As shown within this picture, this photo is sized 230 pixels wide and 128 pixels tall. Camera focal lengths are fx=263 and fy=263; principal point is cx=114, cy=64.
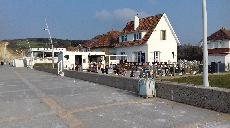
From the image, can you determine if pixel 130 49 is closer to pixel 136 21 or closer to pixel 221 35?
pixel 136 21

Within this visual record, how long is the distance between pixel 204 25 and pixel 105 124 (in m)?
5.14

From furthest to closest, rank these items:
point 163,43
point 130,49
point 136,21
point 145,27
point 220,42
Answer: point 220,42, point 136,21, point 130,49, point 145,27, point 163,43

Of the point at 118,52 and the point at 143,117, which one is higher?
the point at 118,52

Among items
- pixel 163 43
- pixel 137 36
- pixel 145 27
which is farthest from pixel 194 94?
pixel 145 27

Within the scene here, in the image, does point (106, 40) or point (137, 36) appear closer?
point (137, 36)

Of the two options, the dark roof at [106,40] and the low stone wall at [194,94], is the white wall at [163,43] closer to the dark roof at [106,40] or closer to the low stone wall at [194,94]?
the dark roof at [106,40]

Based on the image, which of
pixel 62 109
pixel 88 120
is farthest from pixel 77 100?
pixel 88 120

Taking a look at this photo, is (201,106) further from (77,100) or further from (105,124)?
(77,100)

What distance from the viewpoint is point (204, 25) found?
9430 mm

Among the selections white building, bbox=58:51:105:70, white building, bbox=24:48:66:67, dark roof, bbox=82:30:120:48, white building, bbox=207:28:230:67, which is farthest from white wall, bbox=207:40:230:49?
white building, bbox=24:48:66:67

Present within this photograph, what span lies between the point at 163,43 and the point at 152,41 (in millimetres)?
2195

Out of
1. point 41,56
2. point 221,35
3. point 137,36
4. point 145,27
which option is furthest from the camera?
point 41,56

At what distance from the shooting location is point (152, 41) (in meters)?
38.0

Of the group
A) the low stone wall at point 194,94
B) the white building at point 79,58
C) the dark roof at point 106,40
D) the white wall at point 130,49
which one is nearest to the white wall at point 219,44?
the white wall at point 130,49
